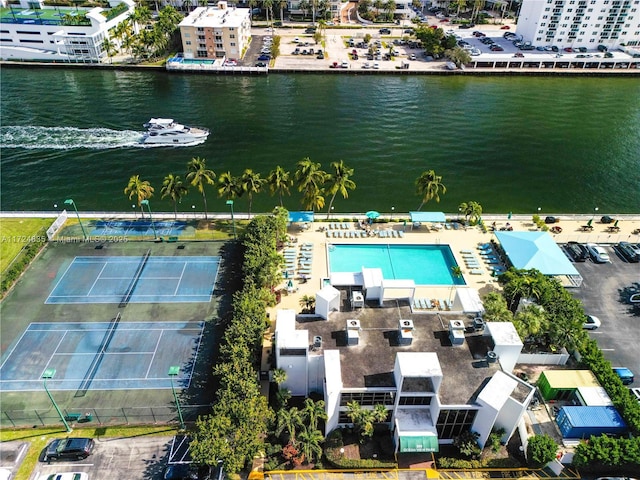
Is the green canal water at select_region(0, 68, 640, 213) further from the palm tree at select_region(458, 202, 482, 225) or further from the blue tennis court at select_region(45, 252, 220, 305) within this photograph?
the blue tennis court at select_region(45, 252, 220, 305)

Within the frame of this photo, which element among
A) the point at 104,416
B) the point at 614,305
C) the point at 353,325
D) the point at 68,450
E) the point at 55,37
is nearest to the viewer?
the point at 68,450

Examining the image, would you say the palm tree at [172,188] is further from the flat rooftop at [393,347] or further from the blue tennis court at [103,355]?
the flat rooftop at [393,347]

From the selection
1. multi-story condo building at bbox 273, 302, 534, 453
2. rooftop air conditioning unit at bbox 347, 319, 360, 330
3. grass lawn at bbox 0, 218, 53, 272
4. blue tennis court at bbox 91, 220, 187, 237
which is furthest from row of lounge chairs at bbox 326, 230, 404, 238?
grass lawn at bbox 0, 218, 53, 272

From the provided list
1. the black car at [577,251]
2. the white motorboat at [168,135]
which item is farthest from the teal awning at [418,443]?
the white motorboat at [168,135]

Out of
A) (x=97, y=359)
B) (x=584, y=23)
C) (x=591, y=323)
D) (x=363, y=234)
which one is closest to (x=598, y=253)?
(x=591, y=323)

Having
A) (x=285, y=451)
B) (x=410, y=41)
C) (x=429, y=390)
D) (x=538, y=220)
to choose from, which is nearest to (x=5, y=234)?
(x=285, y=451)

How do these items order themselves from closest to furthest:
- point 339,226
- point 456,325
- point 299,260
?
point 456,325, point 299,260, point 339,226

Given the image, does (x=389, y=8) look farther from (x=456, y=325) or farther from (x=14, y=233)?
(x=456, y=325)
